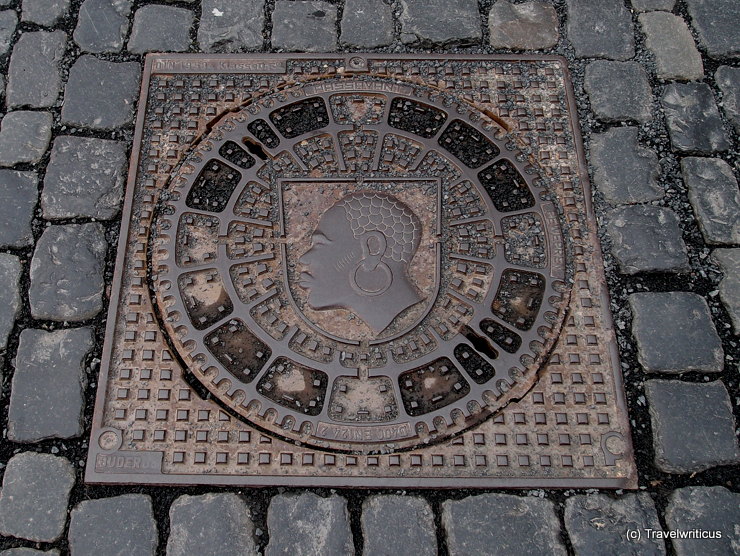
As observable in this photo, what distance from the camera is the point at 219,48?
3291 mm

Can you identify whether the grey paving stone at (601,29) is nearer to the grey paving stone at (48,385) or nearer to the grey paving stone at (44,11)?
the grey paving stone at (44,11)

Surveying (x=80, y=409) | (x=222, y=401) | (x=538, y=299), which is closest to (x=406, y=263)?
(x=538, y=299)

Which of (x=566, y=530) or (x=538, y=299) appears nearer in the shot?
(x=566, y=530)

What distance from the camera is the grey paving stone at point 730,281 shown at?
9.18 ft

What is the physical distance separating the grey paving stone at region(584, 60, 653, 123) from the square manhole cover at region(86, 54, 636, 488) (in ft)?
0.51

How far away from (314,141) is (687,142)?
1.89 meters

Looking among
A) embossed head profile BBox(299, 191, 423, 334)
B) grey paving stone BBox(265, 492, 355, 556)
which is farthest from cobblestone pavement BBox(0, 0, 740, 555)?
embossed head profile BBox(299, 191, 423, 334)

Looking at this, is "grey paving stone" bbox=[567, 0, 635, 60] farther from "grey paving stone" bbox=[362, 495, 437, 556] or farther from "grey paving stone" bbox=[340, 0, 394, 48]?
"grey paving stone" bbox=[362, 495, 437, 556]

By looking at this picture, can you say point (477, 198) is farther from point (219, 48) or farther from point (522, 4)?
point (219, 48)

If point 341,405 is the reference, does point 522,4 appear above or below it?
above

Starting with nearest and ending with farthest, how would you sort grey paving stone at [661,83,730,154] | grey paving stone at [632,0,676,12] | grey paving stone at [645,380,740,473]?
1. grey paving stone at [645,380,740,473]
2. grey paving stone at [661,83,730,154]
3. grey paving stone at [632,0,676,12]

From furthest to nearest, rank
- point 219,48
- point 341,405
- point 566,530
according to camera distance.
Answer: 1. point 219,48
2. point 341,405
3. point 566,530

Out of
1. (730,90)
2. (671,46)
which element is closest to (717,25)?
(671,46)

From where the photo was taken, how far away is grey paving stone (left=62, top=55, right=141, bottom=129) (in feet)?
10.3
